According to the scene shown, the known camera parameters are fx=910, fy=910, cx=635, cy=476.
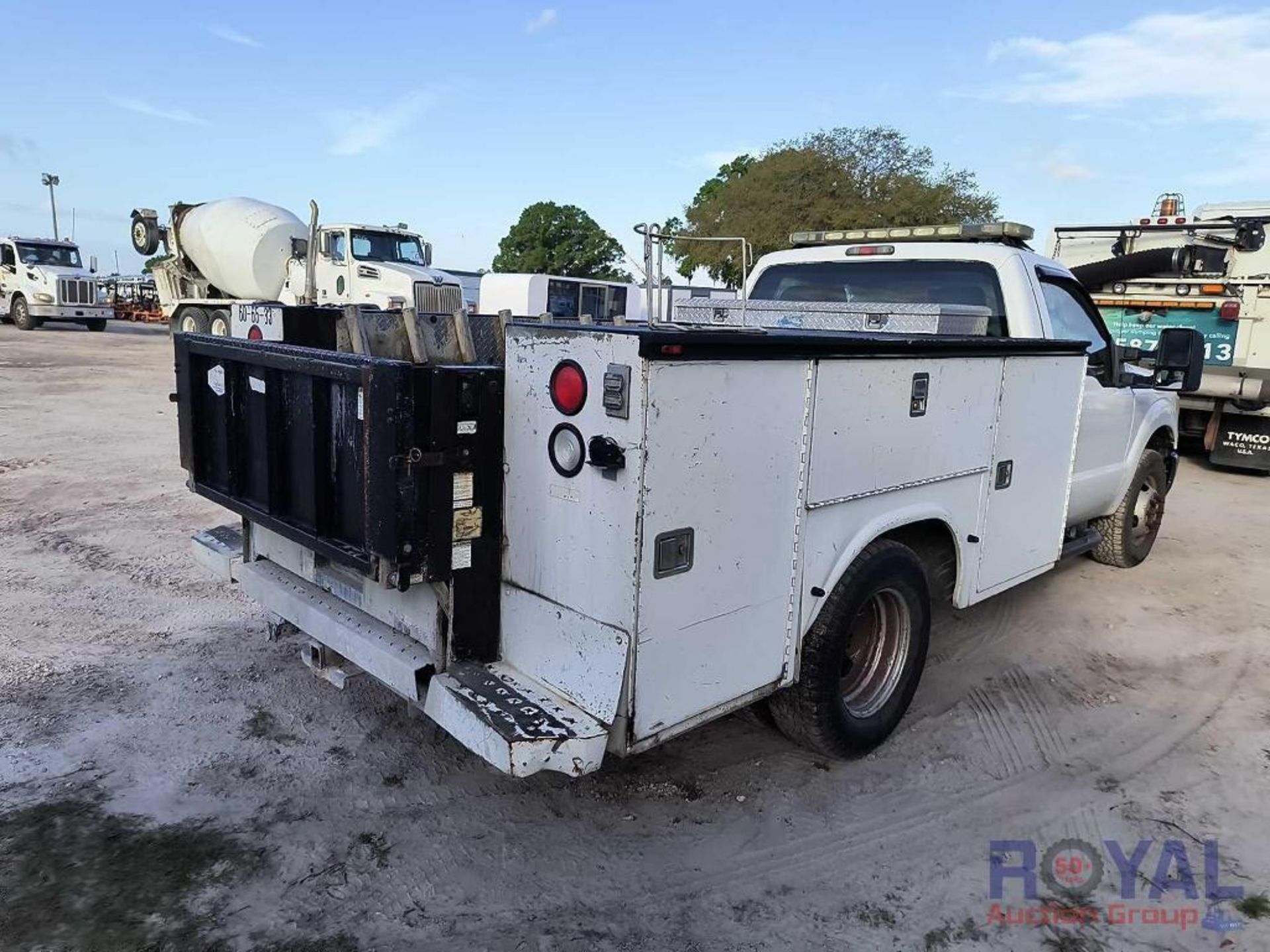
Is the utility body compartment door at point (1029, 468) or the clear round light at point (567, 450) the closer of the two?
the clear round light at point (567, 450)

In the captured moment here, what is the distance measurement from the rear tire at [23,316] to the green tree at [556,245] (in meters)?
37.9

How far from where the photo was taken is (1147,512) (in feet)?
21.6

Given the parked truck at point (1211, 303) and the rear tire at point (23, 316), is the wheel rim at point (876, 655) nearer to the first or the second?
the parked truck at point (1211, 303)

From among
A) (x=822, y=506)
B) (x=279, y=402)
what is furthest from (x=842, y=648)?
(x=279, y=402)

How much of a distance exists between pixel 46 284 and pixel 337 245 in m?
13.2

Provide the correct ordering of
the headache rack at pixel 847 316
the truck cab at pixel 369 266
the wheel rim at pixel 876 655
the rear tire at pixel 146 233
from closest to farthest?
1. the wheel rim at pixel 876 655
2. the headache rack at pixel 847 316
3. the truck cab at pixel 369 266
4. the rear tire at pixel 146 233

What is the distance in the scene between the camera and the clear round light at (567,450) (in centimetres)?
262

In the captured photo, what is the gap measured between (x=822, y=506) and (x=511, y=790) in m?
1.59

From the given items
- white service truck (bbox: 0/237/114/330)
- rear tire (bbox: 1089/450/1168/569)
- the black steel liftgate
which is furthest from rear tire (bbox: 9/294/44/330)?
rear tire (bbox: 1089/450/1168/569)

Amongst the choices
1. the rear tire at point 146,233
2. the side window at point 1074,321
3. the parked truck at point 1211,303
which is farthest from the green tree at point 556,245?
the side window at point 1074,321

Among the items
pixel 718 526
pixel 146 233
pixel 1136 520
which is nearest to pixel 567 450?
pixel 718 526

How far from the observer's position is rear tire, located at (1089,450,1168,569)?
6.23 metres

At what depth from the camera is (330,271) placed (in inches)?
736

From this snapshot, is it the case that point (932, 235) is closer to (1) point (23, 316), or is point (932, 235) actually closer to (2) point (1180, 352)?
(2) point (1180, 352)
